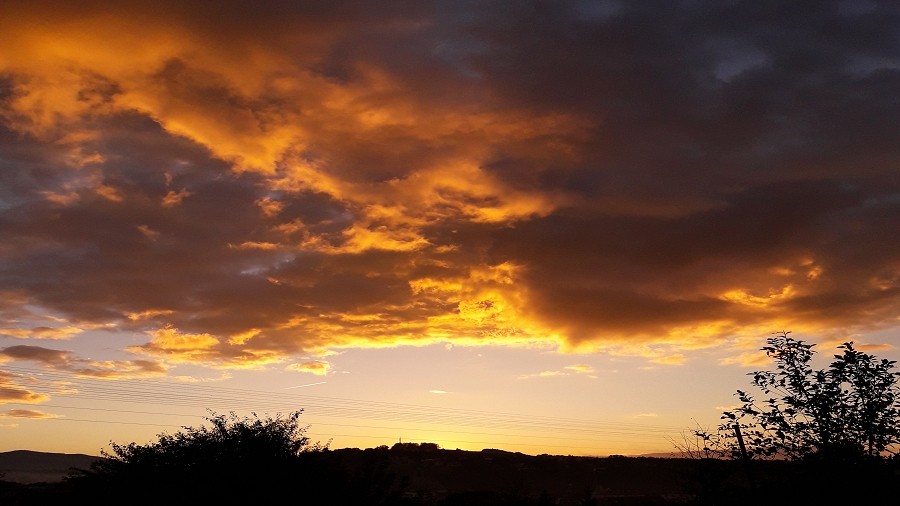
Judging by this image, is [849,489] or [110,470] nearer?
[849,489]

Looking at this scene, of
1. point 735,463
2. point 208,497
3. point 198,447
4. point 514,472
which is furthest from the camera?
point 514,472

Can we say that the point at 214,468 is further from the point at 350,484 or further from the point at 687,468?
the point at 687,468

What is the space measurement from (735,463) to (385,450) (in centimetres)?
6835

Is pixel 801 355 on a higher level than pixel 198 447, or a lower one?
higher

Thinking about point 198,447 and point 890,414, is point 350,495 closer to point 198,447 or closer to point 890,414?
point 198,447

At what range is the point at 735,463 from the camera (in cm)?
1561

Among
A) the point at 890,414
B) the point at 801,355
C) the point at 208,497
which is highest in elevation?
the point at 801,355

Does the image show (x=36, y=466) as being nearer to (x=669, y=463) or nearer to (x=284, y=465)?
(x=669, y=463)

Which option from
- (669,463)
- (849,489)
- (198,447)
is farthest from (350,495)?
(669,463)

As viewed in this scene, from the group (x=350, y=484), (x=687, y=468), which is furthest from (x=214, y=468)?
(x=687, y=468)

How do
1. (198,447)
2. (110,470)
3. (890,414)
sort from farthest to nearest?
(110,470) → (198,447) → (890,414)

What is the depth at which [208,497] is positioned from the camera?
57.1 feet

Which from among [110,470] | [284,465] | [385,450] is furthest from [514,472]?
[284,465]

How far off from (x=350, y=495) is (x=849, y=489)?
432 inches
